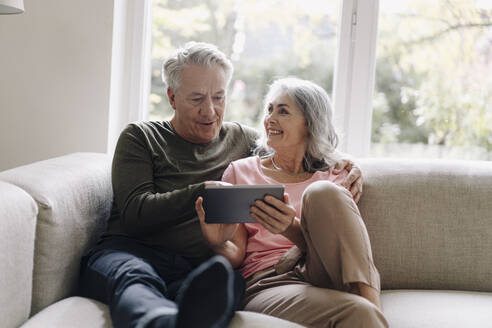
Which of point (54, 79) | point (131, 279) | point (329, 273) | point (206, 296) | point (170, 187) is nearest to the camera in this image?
point (206, 296)

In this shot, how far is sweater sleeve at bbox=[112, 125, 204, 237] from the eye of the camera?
165cm

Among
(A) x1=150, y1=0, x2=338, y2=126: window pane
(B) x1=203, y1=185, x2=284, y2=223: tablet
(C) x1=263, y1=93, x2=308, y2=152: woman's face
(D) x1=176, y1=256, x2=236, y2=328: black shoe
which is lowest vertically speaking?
(D) x1=176, y1=256, x2=236, y2=328: black shoe

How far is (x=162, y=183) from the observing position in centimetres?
184

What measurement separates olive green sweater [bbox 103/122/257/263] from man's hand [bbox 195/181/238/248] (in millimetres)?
78

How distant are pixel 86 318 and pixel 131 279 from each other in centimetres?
18

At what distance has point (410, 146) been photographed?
2576 mm

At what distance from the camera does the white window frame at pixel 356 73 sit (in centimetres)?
248

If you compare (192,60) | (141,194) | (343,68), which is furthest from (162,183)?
(343,68)

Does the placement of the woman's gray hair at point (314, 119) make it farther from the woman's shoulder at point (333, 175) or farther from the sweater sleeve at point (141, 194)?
the sweater sleeve at point (141, 194)

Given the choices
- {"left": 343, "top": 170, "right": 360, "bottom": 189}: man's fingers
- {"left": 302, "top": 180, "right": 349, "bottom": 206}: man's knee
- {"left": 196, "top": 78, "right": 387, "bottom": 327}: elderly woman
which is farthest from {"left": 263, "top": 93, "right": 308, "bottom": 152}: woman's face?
{"left": 302, "top": 180, "right": 349, "bottom": 206}: man's knee

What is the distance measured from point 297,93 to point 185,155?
1.54ft

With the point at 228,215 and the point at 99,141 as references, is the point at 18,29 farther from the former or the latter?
the point at 228,215

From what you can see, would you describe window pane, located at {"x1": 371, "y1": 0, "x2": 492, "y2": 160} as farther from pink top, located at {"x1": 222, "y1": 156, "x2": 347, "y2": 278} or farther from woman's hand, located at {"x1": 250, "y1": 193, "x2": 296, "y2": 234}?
woman's hand, located at {"x1": 250, "y1": 193, "x2": 296, "y2": 234}

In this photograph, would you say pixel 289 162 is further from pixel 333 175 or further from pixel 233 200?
pixel 233 200
